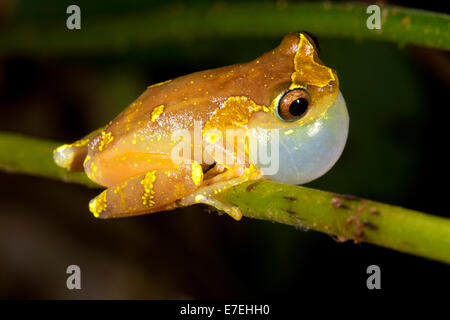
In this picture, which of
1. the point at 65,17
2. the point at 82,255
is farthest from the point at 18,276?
the point at 65,17

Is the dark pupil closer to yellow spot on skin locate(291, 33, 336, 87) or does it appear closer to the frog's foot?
yellow spot on skin locate(291, 33, 336, 87)

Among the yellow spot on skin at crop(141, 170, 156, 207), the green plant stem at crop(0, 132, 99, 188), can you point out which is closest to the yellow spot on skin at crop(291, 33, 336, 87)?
the yellow spot on skin at crop(141, 170, 156, 207)

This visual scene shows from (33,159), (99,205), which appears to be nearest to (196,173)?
(99,205)

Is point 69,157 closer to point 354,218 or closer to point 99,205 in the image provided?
point 99,205

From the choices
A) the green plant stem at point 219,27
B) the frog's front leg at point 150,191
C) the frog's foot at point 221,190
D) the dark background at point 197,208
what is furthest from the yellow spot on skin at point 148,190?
the dark background at point 197,208

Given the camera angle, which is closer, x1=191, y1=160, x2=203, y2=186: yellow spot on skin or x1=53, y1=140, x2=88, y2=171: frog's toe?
x1=191, y1=160, x2=203, y2=186: yellow spot on skin
